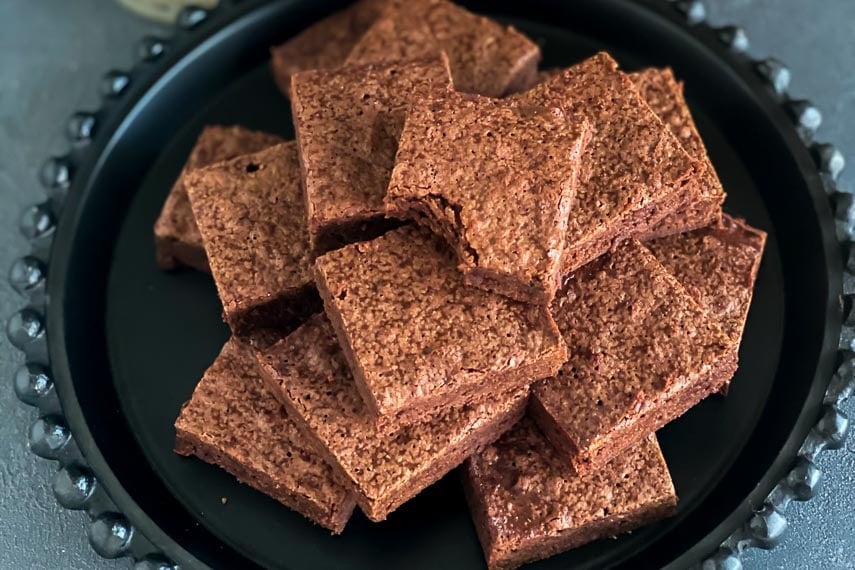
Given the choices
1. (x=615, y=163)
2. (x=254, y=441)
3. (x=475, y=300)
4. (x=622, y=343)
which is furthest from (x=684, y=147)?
(x=254, y=441)

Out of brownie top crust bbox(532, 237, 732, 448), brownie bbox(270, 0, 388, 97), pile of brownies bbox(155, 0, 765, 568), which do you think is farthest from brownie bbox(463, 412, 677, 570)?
brownie bbox(270, 0, 388, 97)

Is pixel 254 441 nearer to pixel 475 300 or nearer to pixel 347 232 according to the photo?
pixel 347 232

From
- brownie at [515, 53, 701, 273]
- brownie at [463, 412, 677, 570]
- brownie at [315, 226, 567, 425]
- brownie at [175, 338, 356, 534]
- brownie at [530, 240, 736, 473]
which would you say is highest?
brownie at [515, 53, 701, 273]

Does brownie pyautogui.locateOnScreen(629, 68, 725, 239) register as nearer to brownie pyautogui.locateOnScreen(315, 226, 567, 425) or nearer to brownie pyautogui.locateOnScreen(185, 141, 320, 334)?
brownie pyautogui.locateOnScreen(315, 226, 567, 425)

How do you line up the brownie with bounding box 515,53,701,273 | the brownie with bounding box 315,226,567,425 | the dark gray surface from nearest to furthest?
the brownie with bounding box 315,226,567,425 < the brownie with bounding box 515,53,701,273 < the dark gray surface

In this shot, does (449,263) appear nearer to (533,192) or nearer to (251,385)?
(533,192)

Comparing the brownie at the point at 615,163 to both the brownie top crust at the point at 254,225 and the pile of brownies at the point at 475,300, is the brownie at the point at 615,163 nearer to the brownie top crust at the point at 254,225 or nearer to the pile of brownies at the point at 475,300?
the pile of brownies at the point at 475,300
